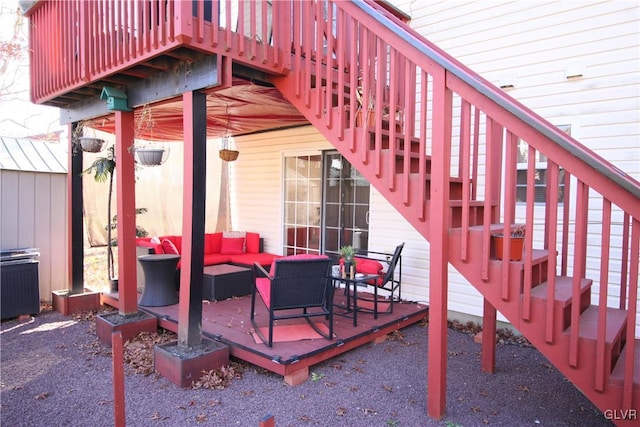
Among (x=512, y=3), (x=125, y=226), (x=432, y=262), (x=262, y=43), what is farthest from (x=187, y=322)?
(x=512, y=3)

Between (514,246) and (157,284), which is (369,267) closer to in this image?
(157,284)

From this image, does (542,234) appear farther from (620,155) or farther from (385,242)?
(385,242)

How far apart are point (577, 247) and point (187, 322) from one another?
282cm

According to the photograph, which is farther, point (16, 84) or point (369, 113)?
point (16, 84)

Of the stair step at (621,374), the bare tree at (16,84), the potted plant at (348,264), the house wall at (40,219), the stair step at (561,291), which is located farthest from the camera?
the bare tree at (16,84)

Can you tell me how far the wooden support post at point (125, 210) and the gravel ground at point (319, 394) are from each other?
61cm

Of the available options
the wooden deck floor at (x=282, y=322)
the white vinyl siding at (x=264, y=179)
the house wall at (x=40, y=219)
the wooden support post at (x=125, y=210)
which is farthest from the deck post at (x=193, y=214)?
the house wall at (x=40, y=219)

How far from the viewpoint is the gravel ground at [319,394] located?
2664 millimetres

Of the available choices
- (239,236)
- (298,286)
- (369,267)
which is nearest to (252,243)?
(239,236)

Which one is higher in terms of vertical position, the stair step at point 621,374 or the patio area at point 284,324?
the stair step at point 621,374

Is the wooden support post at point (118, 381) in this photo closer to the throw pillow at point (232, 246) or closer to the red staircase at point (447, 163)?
the red staircase at point (447, 163)

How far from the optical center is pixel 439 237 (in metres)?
2.63

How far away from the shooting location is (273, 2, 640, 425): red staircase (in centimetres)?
203

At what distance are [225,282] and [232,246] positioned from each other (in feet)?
5.89
